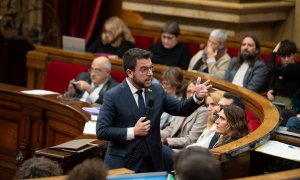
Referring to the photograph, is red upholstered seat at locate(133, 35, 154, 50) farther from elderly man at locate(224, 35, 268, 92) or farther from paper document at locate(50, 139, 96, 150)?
paper document at locate(50, 139, 96, 150)

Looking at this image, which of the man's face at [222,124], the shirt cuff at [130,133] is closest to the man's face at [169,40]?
the man's face at [222,124]

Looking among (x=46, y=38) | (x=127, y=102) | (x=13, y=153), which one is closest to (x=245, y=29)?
(x=46, y=38)

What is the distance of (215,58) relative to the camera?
7738mm

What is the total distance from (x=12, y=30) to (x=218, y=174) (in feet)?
23.7

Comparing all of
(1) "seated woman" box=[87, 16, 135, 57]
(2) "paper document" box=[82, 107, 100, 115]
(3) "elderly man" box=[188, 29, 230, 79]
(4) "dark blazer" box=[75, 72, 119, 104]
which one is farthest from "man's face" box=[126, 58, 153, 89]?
(1) "seated woman" box=[87, 16, 135, 57]

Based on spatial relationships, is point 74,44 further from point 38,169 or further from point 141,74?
point 38,169

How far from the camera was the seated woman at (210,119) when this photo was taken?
534cm

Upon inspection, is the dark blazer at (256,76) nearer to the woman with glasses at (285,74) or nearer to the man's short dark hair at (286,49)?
the woman with glasses at (285,74)

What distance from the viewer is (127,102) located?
470 centimetres

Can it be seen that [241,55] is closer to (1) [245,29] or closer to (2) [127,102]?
(1) [245,29]

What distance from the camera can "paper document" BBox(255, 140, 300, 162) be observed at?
4.44 metres

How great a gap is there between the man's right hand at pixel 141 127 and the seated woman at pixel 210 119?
81 cm

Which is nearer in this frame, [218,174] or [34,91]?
[218,174]

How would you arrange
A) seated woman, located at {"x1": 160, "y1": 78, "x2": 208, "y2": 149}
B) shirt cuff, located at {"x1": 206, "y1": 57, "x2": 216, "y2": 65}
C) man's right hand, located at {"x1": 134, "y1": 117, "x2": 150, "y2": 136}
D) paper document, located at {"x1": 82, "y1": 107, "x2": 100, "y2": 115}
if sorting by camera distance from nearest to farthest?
1. man's right hand, located at {"x1": 134, "y1": 117, "x2": 150, "y2": 136}
2. seated woman, located at {"x1": 160, "y1": 78, "x2": 208, "y2": 149}
3. paper document, located at {"x1": 82, "y1": 107, "x2": 100, "y2": 115}
4. shirt cuff, located at {"x1": 206, "y1": 57, "x2": 216, "y2": 65}
